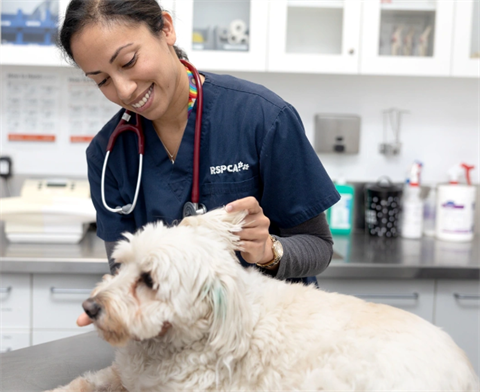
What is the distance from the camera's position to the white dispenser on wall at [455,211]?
2400mm

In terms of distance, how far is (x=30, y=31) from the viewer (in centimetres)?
227

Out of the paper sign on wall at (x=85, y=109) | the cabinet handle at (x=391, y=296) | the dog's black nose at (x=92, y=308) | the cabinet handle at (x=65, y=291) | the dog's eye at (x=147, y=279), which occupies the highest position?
the paper sign on wall at (x=85, y=109)

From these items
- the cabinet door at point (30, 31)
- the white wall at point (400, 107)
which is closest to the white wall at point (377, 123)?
the white wall at point (400, 107)

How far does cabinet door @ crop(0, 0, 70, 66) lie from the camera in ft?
7.29

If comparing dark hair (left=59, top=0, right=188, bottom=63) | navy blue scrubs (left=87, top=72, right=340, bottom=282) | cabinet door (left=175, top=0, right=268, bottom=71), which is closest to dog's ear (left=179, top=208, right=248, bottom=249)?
navy blue scrubs (left=87, top=72, right=340, bottom=282)

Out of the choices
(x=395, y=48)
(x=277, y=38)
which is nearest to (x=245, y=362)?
(x=277, y=38)

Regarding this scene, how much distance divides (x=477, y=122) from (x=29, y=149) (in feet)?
7.43

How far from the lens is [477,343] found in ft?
6.78

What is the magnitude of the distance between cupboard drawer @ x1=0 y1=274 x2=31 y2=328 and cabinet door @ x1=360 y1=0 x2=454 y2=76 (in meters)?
1.65

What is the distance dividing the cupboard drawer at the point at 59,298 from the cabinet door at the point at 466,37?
1762mm

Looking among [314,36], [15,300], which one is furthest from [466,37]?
[15,300]

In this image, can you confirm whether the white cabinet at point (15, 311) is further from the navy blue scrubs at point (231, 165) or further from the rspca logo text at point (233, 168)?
the rspca logo text at point (233, 168)

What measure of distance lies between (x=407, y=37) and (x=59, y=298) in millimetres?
1838

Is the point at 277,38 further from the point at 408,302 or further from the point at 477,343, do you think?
the point at 477,343
